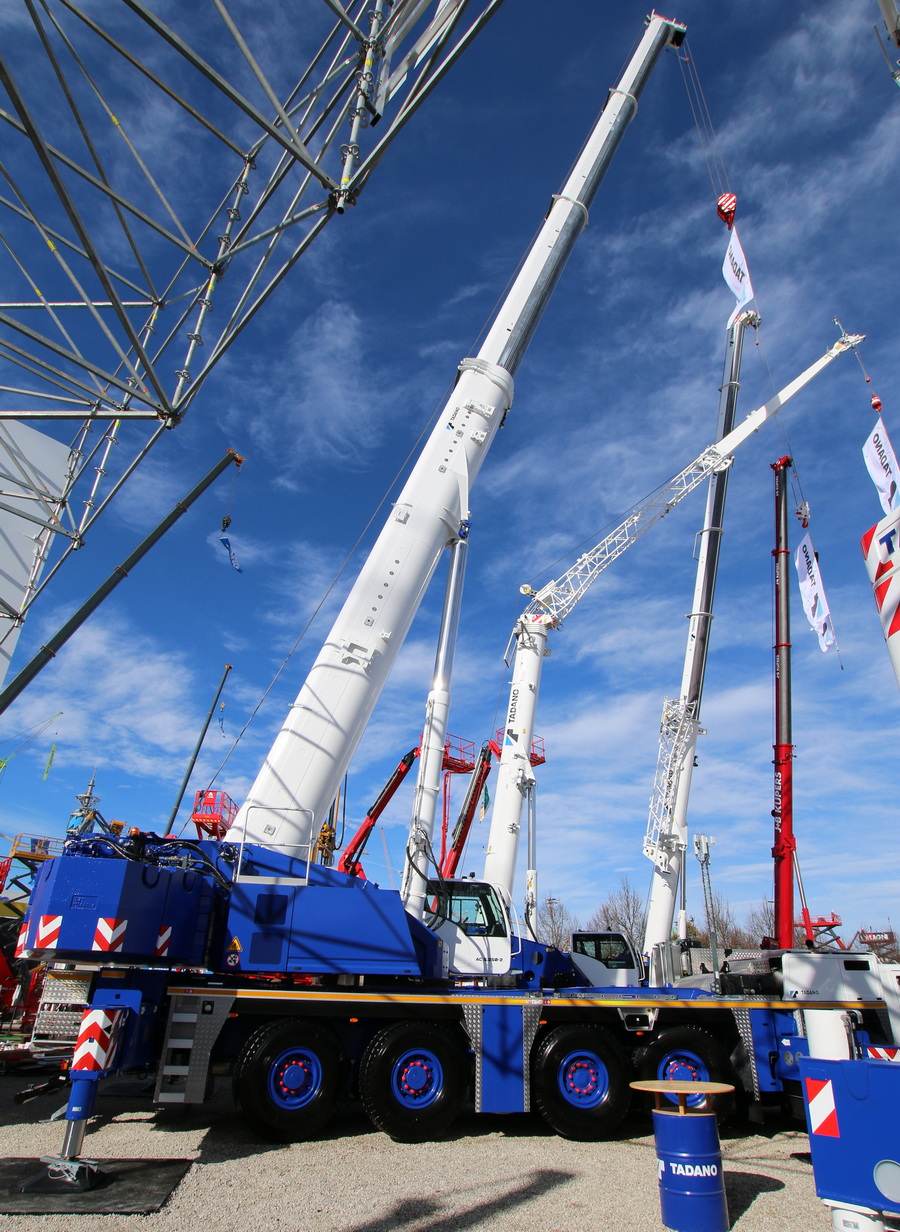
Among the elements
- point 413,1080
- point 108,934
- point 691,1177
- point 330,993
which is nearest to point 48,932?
point 108,934

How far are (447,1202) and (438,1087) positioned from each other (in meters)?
2.16

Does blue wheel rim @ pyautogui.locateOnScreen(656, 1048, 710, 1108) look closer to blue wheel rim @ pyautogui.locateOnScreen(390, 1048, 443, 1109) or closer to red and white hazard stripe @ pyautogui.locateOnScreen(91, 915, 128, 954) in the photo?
blue wheel rim @ pyautogui.locateOnScreen(390, 1048, 443, 1109)

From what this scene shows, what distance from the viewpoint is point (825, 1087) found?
446 centimetres

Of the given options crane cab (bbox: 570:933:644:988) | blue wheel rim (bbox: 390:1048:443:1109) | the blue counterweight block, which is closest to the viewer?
the blue counterweight block

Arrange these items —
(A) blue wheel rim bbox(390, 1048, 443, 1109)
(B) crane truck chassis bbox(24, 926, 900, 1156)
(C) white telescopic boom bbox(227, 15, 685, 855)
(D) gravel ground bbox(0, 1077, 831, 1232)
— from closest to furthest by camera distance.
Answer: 1. (D) gravel ground bbox(0, 1077, 831, 1232)
2. (B) crane truck chassis bbox(24, 926, 900, 1156)
3. (A) blue wheel rim bbox(390, 1048, 443, 1109)
4. (C) white telescopic boom bbox(227, 15, 685, 855)

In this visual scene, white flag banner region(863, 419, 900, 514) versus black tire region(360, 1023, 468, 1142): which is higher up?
white flag banner region(863, 419, 900, 514)

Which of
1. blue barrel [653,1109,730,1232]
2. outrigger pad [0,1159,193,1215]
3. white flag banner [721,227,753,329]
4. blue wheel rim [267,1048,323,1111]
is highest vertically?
white flag banner [721,227,753,329]

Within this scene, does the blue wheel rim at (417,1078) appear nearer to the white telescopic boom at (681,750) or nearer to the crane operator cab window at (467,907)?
the crane operator cab window at (467,907)

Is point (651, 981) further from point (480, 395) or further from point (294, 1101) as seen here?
point (480, 395)

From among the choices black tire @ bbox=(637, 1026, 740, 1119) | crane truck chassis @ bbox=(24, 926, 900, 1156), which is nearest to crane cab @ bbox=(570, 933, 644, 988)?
crane truck chassis @ bbox=(24, 926, 900, 1156)

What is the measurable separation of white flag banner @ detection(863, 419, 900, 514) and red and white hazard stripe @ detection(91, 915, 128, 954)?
35.0 feet

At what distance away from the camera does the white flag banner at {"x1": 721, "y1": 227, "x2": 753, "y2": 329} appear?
67.7ft

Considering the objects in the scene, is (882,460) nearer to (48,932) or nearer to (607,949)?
(607,949)

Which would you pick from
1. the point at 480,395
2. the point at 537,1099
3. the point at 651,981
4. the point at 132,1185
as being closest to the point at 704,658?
the point at 651,981
